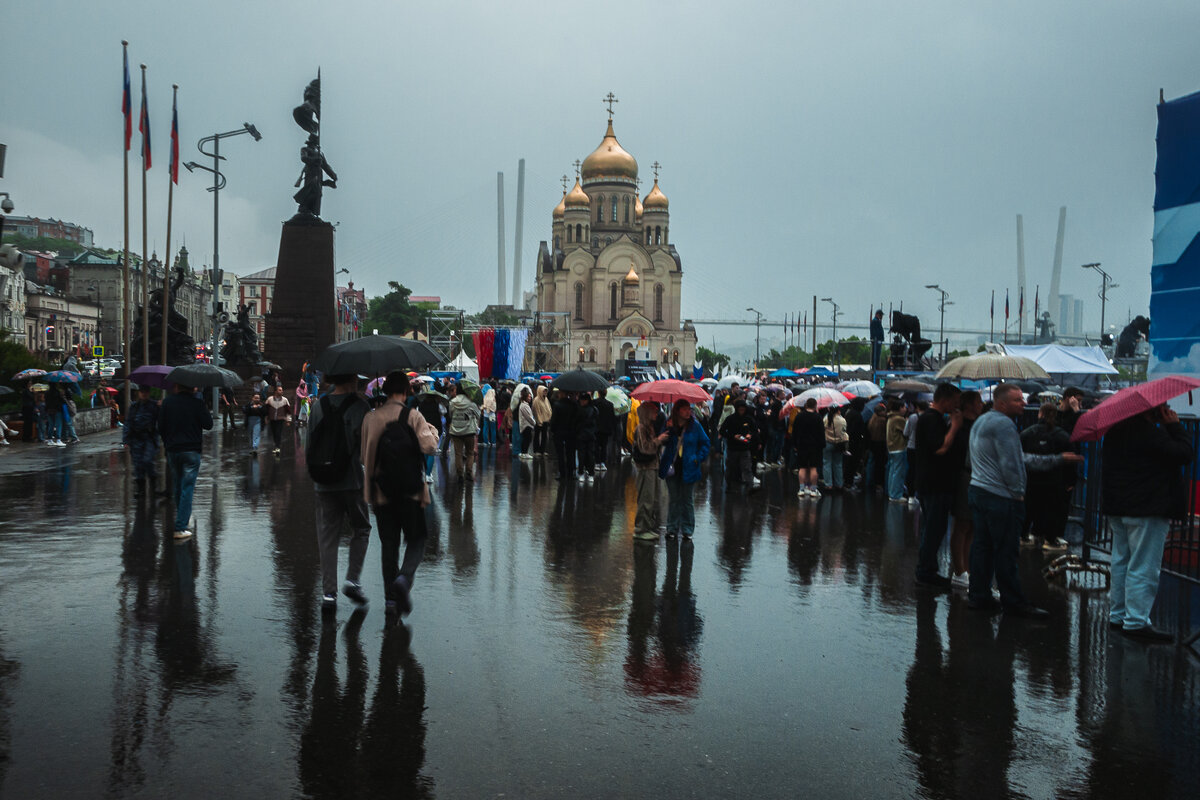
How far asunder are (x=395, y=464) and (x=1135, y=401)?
5.07 metres

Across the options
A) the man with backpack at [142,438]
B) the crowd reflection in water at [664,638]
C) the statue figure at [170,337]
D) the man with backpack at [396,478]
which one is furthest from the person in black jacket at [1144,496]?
the statue figure at [170,337]

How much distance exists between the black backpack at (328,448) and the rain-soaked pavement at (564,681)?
0.99 meters

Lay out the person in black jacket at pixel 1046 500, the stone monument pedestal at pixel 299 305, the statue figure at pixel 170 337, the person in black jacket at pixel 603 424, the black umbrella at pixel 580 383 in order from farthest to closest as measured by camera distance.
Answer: the statue figure at pixel 170 337, the stone monument pedestal at pixel 299 305, the person in black jacket at pixel 603 424, the black umbrella at pixel 580 383, the person in black jacket at pixel 1046 500

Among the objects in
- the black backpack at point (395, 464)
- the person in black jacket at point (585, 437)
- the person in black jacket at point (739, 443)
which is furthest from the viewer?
the person in black jacket at point (585, 437)

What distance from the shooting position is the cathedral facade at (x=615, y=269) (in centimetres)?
10988

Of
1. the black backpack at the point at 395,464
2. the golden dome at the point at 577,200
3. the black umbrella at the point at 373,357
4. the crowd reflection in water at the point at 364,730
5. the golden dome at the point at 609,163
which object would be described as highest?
the golden dome at the point at 609,163

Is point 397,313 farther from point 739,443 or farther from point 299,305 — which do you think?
point 739,443

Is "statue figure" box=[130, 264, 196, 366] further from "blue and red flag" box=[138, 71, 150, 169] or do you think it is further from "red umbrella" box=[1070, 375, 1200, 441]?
"red umbrella" box=[1070, 375, 1200, 441]

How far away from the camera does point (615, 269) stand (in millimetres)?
111062

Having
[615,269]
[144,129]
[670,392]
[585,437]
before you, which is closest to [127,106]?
[144,129]

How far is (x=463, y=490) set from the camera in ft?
49.1

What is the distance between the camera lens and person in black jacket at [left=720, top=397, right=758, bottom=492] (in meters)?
15.1

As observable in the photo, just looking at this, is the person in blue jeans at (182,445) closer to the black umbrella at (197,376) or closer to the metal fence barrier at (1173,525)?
the black umbrella at (197,376)

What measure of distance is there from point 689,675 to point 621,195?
108284 mm
